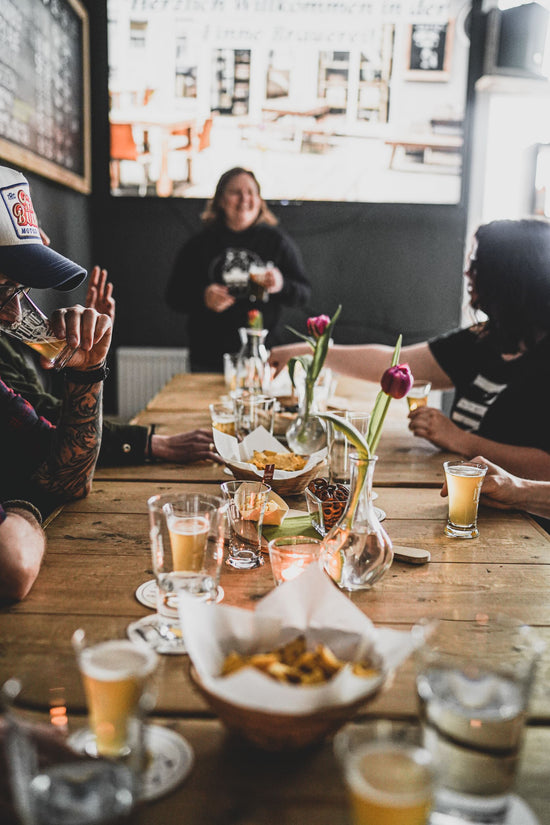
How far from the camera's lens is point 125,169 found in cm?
440

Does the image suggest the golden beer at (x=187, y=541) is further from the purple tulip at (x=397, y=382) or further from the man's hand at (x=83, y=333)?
the man's hand at (x=83, y=333)

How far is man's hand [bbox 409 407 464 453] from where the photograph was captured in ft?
6.17

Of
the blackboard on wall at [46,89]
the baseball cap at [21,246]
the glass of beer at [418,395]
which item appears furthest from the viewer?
the blackboard on wall at [46,89]

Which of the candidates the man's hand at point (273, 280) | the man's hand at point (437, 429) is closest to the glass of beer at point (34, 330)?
the man's hand at point (437, 429)

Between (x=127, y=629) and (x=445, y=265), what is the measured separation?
4.00 m

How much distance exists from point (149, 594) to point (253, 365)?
1.60 meters

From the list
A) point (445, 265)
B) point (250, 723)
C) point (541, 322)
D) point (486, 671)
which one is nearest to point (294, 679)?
point (250, 723)

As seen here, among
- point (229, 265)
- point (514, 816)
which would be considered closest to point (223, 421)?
point (514, 816)

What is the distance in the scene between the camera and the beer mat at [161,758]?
2.11 ft

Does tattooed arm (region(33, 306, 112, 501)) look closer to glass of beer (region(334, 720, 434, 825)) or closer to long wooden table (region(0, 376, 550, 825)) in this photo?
long wooden table (region(0, 376, 550, 825))

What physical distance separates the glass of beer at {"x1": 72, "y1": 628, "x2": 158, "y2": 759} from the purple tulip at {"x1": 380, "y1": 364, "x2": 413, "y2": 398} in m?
0.49

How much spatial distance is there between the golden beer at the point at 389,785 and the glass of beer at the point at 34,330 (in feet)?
3.43

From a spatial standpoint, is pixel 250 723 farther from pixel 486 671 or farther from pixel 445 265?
pixel 445 265

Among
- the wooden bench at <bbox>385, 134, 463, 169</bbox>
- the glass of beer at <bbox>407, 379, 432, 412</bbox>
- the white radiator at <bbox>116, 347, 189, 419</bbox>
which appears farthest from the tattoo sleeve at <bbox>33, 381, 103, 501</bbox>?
the wooden bench at <bbox>385, 134, 463, 169</bbox>
